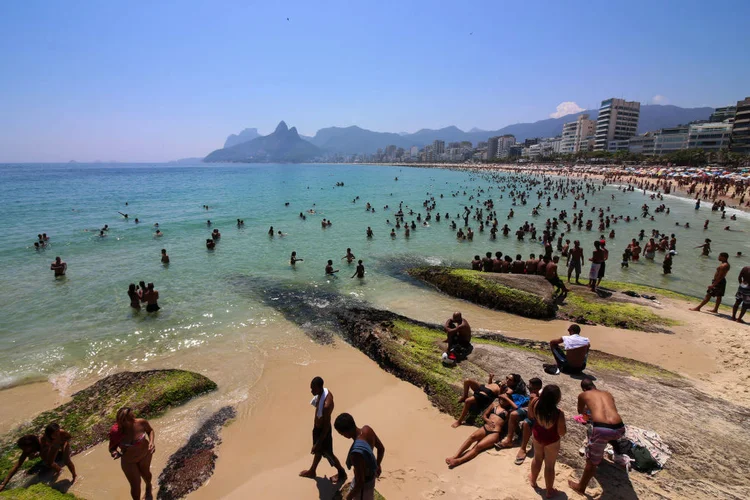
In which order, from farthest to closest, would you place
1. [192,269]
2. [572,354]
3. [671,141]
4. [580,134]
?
[580,134], [671,141], [192,269], [572,354]

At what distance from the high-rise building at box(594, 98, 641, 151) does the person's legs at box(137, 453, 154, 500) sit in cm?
15512

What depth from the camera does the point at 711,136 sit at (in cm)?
9531

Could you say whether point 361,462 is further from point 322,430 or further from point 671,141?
point 671,141

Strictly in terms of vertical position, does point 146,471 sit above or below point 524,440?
below

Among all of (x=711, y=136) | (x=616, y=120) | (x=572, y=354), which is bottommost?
(x=572, y=354)

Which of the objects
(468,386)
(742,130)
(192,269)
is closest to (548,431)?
(468,386)

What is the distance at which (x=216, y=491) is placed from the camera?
5.93 m

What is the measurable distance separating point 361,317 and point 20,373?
912cm

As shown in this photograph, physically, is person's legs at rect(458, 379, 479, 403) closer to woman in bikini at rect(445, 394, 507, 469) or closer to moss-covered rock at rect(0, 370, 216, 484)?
woman in bikini at rect(445, 394, 507, 469)

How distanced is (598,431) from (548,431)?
0.65 metres

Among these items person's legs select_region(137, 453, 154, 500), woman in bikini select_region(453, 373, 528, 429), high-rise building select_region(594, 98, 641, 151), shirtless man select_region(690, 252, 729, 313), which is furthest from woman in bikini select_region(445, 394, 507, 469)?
high-rise building select_region(594, 98, 641, 151)

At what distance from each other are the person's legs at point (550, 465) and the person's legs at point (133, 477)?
18.9 ft

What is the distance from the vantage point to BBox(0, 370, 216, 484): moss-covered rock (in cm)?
698

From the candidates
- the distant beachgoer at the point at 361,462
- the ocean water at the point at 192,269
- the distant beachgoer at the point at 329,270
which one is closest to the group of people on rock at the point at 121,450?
the distant beachgoer at the point at 361,462
